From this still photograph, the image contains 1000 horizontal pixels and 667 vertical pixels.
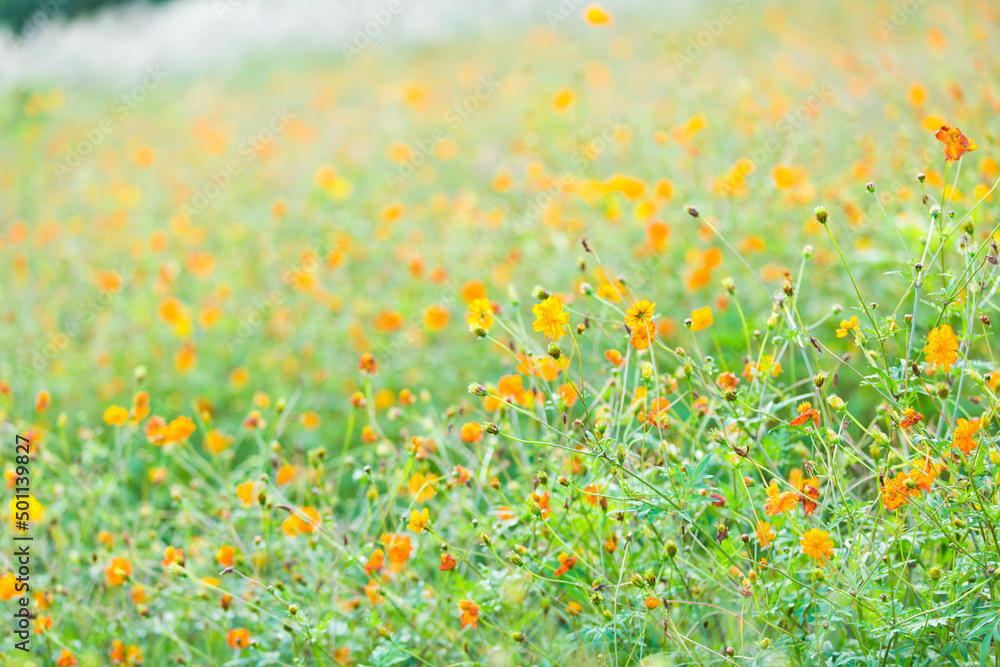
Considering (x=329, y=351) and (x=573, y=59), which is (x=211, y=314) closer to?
(x=329, y=351)

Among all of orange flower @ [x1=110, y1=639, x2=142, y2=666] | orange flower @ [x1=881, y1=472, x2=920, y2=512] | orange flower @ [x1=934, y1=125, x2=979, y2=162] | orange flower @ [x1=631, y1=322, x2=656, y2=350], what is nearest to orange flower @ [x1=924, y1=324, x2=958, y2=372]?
orange flower @ [x1=881, y1=472, x2=920, y2=512]

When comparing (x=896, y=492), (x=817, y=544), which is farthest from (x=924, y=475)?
(x=817, y=544)

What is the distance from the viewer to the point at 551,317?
1.43 metres

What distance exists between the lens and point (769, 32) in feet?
19.9

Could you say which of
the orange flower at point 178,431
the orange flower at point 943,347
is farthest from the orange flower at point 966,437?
the orange flower at point 178,431

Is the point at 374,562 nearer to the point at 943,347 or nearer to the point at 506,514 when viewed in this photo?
the point at 506,514

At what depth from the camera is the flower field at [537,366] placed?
1377mm

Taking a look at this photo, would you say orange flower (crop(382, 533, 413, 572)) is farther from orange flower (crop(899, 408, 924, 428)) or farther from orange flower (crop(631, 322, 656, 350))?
orange flower (crop(899, 408, 924, 428))

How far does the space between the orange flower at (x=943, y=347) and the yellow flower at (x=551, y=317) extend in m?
0.64

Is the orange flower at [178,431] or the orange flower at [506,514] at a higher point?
the orange flower at [178,431]

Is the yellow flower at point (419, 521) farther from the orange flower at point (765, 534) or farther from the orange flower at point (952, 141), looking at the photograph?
the orange flower at point (952, 141)

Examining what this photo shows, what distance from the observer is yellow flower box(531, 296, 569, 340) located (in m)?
1.42

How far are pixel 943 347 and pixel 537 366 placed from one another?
0.73 meters

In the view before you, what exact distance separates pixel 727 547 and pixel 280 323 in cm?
251
